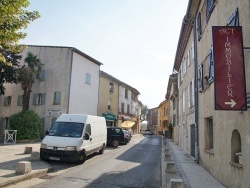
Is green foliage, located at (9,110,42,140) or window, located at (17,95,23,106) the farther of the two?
window, located at (17,95,23,106)

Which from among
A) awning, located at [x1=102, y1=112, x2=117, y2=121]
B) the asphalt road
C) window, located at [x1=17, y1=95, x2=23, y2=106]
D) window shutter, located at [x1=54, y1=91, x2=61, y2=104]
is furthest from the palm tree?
the asphalt road

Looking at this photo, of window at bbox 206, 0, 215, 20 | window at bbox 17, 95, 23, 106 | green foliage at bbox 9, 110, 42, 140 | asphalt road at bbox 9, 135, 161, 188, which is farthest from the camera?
window at bbox 17, 95, 23, 106

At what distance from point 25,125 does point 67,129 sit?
1201 centimetres

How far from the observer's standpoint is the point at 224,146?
8.40 meters

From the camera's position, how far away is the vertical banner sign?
581 cm

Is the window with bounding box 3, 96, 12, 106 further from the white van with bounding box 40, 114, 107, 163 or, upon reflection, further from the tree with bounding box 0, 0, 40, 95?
the tree with bounding box 0, 0, 40, 95

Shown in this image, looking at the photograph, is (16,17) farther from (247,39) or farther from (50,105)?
(50,105)

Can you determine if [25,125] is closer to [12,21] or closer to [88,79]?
[88,79]

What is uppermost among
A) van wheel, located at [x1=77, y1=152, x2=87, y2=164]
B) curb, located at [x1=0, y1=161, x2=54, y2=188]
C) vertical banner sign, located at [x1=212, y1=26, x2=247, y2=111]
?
vertical banner sign, located at [x1=212, y1=26, x2=247, y2=111]

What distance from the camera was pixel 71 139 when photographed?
40.8 ft

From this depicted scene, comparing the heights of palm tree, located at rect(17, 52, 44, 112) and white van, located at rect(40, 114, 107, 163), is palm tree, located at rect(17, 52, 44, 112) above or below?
above

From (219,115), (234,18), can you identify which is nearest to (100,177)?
(219,115)

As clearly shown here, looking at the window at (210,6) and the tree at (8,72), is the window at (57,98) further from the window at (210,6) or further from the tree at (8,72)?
the window at (210,6)

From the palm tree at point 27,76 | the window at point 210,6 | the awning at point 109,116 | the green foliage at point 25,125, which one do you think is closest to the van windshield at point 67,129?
the window at point 210,6
